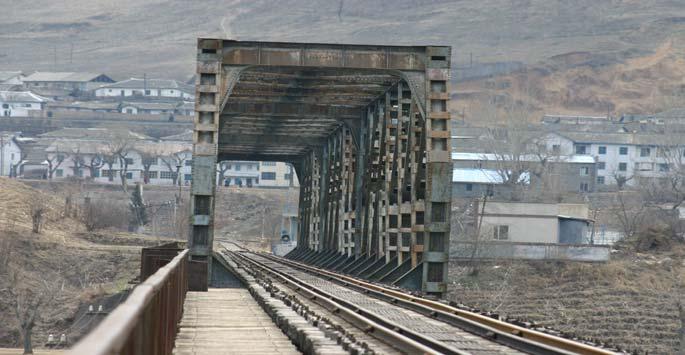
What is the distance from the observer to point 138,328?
354 inches

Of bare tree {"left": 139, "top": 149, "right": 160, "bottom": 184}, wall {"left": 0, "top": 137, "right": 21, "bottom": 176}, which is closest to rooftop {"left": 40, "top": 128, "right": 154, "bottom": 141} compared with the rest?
wall {"left": 0, "top": 137, "right": 21, "bottom": 176}

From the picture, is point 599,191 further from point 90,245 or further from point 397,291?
point 397,291

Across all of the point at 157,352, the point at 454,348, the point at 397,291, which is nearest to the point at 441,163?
the point at 397,291

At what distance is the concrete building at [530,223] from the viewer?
93.1 m

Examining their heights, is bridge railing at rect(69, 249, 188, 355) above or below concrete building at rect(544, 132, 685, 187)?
below

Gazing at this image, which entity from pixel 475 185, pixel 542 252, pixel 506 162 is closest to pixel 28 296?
pixel 542 252

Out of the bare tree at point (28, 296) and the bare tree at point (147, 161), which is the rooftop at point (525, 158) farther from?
the bare tree at point (28, 296)

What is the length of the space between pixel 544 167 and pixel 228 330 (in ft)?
430

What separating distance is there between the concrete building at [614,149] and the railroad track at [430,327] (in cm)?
14911

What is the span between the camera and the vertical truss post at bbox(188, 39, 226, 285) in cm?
3328

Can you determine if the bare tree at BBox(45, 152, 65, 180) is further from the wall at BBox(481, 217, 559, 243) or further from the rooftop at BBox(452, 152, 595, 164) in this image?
the wall at BBox(481, 217, 559, 243)

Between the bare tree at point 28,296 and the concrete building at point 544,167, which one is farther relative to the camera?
the concrete building at point 544,167

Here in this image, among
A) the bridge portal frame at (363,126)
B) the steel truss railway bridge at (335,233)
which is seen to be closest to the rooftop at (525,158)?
the steel truss railway bridge at (335,233)

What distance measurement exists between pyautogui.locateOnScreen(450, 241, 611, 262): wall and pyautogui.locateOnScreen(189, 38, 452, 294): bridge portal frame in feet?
87.3
